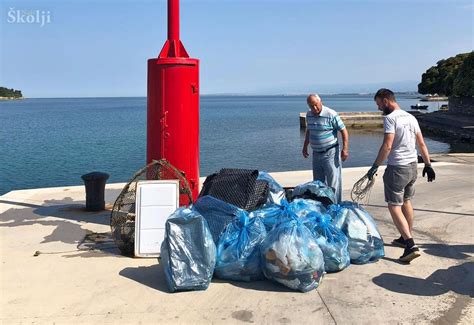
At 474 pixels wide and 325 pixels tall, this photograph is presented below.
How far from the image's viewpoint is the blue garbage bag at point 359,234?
17.2 ft

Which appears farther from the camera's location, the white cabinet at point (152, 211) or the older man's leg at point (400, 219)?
the white cabinet at point (152, 211)

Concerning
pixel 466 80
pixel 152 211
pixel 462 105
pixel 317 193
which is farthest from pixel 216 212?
pixel 462 105

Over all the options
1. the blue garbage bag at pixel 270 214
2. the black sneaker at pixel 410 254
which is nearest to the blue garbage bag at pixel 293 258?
the blue garbage bag at pixel 270 214

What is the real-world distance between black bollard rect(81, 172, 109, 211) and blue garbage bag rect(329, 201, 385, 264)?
3.87m

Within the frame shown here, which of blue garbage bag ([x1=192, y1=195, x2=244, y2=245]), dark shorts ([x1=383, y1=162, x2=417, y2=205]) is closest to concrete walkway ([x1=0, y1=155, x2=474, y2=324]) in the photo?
blue garbage bag ([x1=192, y1=195, x2=244, y2=245])

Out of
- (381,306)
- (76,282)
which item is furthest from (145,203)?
(381,306)

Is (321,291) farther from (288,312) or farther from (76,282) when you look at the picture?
(76,282)

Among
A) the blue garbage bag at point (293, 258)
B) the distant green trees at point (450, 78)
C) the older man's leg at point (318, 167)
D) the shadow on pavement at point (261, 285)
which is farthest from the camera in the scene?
the distant green trees at point (450, 78)

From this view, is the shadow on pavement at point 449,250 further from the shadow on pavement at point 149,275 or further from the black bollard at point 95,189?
the black bollard at point 95,189

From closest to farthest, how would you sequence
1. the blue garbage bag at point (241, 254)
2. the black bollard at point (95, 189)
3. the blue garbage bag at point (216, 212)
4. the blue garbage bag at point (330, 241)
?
the blue garbage bag at point (241, 254)
the blue garbage bag at point (330, 241)
the blue garbage bag at point (216, 212)
the black bollard at point (95, 189)

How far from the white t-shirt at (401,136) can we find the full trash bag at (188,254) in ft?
7.32

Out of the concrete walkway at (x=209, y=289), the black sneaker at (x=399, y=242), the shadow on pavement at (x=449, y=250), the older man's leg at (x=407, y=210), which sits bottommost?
the concrete walkway at (x=209, y=289)

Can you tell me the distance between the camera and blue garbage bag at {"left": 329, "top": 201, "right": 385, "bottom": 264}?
5.25 m

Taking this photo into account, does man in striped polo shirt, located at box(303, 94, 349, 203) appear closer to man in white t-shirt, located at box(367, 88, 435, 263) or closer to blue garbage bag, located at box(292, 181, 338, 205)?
blue garbage bag, located at box(292, 181, 338, 205)
